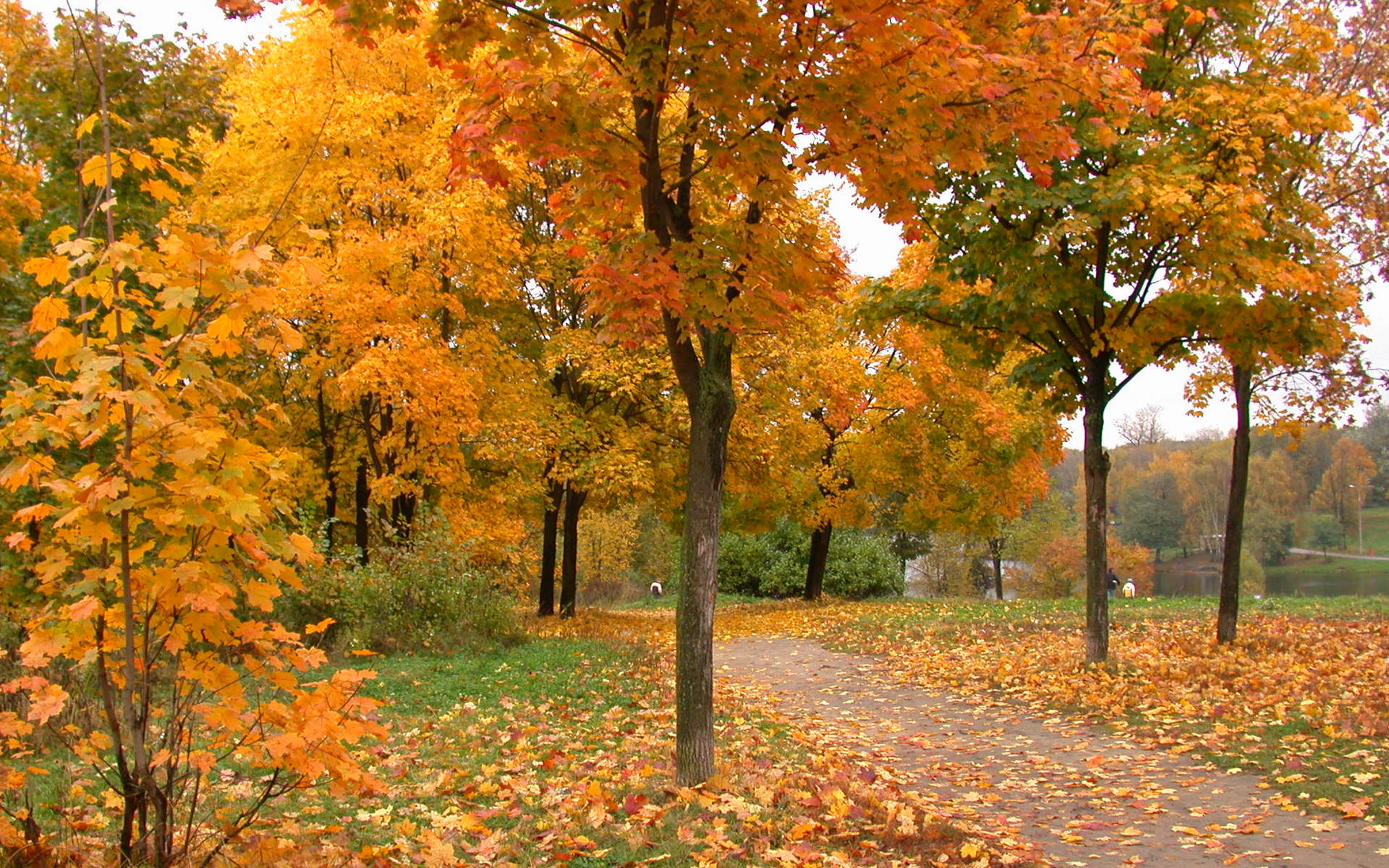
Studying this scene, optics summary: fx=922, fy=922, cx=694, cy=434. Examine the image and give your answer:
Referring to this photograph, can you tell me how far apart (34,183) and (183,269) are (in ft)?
34.0

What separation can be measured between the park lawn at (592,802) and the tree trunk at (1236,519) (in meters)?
6.19

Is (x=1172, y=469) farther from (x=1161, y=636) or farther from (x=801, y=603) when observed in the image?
(x=1161, y=636)

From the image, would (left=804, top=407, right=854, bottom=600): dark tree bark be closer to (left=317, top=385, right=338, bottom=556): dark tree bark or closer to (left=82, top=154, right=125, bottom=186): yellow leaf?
(left=317, top=385, right=338, bottom=556): dark tree bark

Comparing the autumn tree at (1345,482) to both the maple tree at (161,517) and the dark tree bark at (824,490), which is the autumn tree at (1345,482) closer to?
the dark tree bark at (824,490)

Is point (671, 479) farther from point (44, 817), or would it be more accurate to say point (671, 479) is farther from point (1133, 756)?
point (44, 817)

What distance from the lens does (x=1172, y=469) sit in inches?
2844

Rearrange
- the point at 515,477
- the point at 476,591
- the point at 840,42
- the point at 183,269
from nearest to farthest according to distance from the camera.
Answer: the point at 183,269 → the point at 840,42 → the point at 476,591 → the point at 515,477

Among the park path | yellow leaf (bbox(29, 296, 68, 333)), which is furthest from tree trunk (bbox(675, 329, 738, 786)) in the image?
yellow leaf (bbox(29, 296, 68, 333))

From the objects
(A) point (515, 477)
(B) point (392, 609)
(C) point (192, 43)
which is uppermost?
(C) point (192, 43)

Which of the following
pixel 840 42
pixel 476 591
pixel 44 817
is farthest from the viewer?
pixel 476 591

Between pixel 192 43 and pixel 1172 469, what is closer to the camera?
pixel 192 43

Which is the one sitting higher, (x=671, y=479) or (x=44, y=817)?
(x=671, y=479)

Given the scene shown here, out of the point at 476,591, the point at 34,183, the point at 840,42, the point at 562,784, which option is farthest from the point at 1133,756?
the point at 34,183

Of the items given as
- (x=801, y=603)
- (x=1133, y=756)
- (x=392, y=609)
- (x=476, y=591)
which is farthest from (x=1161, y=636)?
(x=801, y=603)
